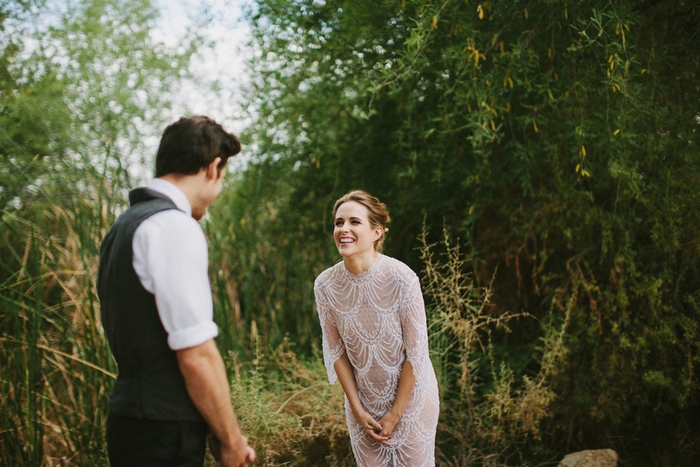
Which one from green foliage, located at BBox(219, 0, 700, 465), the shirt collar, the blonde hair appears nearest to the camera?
the shirt collar

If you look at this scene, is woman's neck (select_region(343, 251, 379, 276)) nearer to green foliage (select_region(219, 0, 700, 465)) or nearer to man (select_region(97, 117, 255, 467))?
man (select_region(97, 117, 255, 467))

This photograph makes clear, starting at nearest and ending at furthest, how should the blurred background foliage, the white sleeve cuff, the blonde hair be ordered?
the white sleeve cuff, the blonde hair, the blurred background foliage

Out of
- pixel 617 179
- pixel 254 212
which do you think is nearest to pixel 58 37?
pixel 254 212

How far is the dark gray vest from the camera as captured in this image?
54.4 inches

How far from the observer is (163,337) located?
54.8 inches

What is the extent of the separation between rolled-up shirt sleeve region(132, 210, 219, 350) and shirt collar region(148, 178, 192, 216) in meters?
0.10

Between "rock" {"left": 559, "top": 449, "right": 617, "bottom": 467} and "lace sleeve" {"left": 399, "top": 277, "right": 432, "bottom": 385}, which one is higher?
"lace sleeve" {"left": 399, "top": 277, "right": 432, "bottom": 385}

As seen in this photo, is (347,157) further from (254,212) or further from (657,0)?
(657,0)

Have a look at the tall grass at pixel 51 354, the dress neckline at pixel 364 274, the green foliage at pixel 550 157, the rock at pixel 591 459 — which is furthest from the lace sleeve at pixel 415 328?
the rock at pixel 591 459

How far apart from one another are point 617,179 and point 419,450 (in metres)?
2.27

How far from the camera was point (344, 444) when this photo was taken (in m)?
3.37

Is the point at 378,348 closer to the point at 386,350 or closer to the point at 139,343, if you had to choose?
the point at 386,350

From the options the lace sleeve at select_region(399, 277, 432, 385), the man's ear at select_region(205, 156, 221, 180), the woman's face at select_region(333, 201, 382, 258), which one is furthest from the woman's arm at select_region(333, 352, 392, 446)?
the man's ear at select_region(205, 156, 221, 180)

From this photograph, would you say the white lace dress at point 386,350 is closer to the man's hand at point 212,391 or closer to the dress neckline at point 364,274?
the dress neckline at point 364,274
